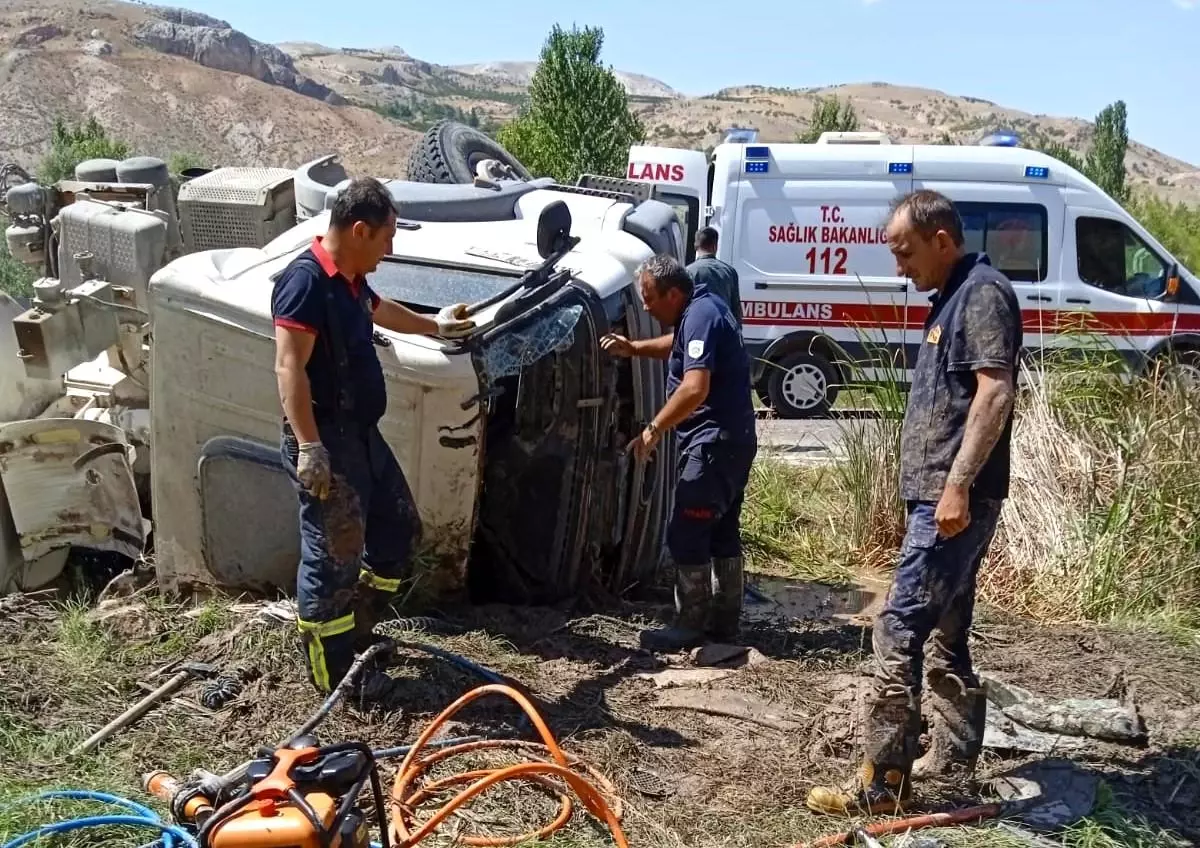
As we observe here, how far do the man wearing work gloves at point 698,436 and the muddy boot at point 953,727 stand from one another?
1.25 m

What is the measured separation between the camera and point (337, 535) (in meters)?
3.77

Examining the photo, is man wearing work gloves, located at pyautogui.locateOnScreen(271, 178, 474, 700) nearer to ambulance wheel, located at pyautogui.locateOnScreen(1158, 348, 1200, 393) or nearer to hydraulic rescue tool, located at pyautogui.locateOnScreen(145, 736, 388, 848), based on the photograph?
hydraulic rescue tool, located at pyautogui.locateOnScreen(145, 736, 388, 848)

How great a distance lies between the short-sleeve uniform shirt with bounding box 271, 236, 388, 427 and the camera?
3.66m

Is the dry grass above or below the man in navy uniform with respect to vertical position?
below

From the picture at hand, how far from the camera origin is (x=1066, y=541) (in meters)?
5.31

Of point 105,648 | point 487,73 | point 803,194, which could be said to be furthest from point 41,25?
point 487,73

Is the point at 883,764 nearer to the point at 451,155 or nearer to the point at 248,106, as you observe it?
the point at 451,155

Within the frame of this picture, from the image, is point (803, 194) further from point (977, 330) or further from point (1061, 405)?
point (977, 330)

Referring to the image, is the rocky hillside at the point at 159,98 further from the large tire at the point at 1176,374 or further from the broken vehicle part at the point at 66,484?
the large tire at the point at 1176,374

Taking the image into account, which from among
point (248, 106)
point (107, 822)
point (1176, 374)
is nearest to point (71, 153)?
point (1176, 374)

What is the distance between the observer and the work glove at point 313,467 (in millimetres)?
3613

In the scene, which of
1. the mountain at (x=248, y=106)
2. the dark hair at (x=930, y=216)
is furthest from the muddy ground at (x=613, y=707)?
the mountain at (x=248, y=106)

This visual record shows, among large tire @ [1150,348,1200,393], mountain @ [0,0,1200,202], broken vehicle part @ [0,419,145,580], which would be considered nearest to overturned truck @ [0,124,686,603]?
broken vehicle part @ [0,419,145,580]

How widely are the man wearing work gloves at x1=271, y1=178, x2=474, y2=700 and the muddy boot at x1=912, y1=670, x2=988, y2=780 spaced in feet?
5.83
